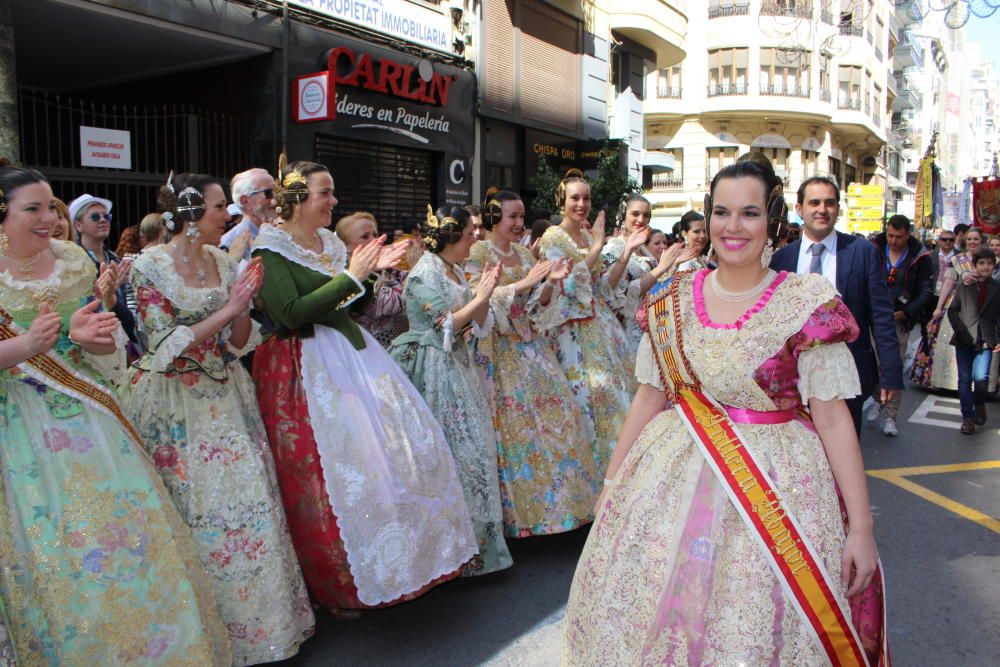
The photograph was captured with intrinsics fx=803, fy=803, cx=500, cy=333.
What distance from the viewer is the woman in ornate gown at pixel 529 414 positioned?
4520mm

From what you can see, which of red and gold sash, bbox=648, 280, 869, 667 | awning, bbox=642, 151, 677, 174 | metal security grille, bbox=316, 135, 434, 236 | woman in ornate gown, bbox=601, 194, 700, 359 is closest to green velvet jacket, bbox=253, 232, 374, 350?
red and gold sash, bbox=648, 280, 869, 667

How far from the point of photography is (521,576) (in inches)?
168

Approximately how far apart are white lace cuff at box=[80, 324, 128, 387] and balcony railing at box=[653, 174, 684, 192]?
33.2 m

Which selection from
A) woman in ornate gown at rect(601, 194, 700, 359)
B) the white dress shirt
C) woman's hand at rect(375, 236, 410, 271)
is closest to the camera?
woman's hand at rect(375, 236, 410, 271)

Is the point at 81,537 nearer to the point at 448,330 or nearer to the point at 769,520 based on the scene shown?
the point at 448,330

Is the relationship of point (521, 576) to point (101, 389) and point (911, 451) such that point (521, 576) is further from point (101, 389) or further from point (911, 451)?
point (911, 451)

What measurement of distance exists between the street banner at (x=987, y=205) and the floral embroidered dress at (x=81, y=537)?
52.2 feet

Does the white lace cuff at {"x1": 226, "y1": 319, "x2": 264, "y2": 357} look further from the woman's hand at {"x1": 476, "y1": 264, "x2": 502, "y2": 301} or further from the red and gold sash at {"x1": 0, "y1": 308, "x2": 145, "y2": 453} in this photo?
the woman's hand at {"x1": 476, "y1": 264, "x2": 502, "y2": 301}

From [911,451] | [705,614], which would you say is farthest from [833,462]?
[911,451]

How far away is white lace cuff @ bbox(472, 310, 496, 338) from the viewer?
443 cm

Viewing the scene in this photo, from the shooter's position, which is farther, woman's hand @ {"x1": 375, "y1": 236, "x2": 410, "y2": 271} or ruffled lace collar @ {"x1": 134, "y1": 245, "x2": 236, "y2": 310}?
woman's hand @ {"x1": 375, "y1": 236, "x2": 410, "y2": 271}

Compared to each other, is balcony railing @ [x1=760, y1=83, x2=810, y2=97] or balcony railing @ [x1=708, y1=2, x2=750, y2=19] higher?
balcony railing @ [x1=708, y1=2, x2=750, y2=19]

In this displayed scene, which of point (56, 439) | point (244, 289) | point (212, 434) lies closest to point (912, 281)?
point (244, 289)

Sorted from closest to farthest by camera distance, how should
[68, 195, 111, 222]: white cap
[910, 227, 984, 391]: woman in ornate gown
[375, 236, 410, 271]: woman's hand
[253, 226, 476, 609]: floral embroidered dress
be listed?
[253, 226, 476, 609]: floral embroidered dress → [375, 236, 410, 271]: woman's hand → [68, 195, 111, 222]: white cap → [910, 227, 984, 391]: woman in ornate gown
